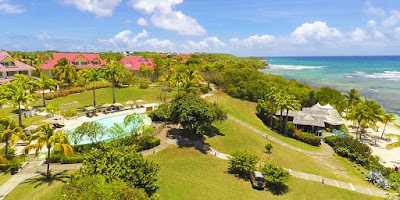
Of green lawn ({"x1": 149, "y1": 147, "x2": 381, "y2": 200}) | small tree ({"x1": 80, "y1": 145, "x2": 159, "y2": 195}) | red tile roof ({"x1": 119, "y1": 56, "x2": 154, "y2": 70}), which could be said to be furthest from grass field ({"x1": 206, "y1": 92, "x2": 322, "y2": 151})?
small tree ({"x1": 80, "y1": 145, "x2": 159, "y2": 195})

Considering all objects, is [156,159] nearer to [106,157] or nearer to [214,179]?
[214,179]

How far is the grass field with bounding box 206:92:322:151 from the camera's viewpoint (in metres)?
36.4

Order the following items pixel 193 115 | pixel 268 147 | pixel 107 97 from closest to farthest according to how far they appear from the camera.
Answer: pixel 193 115 < pixel 268 147 < pixel 107 97

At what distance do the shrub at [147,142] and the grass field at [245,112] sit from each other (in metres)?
17.9

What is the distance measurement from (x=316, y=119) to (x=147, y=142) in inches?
1225

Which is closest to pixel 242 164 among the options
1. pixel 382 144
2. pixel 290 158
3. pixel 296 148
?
pixel 290 158

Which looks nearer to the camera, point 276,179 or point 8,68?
point 276,179

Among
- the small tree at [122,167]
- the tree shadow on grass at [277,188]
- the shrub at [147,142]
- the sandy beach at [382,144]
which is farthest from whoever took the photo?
the sandy beach at [382,144]

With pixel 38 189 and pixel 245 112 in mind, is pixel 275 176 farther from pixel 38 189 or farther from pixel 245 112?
pixel 245 112

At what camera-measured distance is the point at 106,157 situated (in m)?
15.2

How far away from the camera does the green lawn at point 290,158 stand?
88.3 feet

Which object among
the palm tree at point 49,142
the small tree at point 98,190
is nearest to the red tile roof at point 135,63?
the palm tree at point 49,142

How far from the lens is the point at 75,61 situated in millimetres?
62594

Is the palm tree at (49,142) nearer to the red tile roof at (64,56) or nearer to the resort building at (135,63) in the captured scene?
the red tile roof at (64,56)
